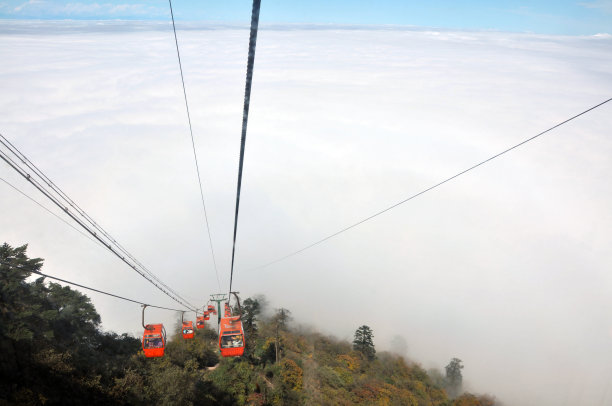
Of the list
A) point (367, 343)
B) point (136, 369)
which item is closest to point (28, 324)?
point (136, 369)

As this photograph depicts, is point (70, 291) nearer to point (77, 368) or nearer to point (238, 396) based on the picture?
point (77, 368)

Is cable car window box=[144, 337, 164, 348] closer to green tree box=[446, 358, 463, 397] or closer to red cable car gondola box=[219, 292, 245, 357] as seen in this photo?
red cable car gondola box=[219, 292, 245, 357]

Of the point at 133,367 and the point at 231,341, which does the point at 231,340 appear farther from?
the point at 133,367

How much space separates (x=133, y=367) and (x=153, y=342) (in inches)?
647

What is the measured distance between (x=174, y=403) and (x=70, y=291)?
26386mm

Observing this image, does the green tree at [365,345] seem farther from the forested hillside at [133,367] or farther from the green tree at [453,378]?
the green tree at [453,378]

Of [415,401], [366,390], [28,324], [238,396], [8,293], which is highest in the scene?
[8,293]

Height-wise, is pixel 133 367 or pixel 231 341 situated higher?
pixel 231 341

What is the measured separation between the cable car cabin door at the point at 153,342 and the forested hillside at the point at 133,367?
7831 mm

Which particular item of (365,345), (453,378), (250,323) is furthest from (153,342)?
(453,378)

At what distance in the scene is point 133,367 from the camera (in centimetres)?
3419

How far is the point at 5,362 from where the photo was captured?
24625 mm

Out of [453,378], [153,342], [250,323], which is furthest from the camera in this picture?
[453,378]

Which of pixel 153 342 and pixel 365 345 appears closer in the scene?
pixel 153 342
